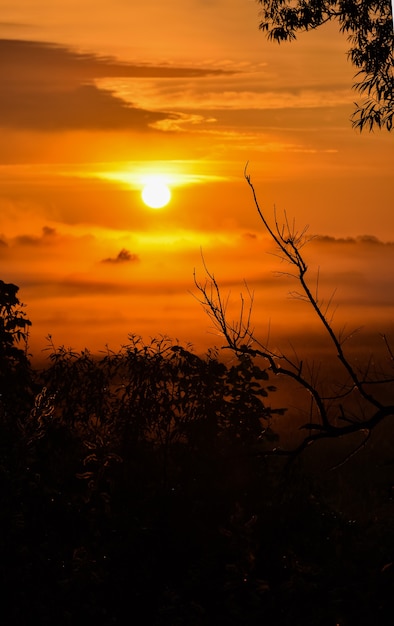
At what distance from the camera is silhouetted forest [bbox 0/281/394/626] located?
7938 millimetres

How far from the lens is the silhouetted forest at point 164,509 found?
794 cm

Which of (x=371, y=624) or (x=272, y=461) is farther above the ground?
(x=272, y=461)

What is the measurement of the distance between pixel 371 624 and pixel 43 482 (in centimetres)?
300

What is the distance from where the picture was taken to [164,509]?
10.8 meters

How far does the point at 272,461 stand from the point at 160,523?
2.62 meters

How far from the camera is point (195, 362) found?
480 inches

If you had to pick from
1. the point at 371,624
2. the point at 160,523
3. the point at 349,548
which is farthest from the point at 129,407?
the point at 371,624

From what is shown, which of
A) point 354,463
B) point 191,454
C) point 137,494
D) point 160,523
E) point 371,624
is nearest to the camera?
point 371,624

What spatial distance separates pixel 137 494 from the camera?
11.2 m

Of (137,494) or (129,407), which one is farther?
(129,407)

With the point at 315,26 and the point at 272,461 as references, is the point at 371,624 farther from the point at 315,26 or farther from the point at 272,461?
the point at 315,26

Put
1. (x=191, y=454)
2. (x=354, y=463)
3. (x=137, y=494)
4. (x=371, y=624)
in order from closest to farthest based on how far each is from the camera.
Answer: (x=371, y=624)
(x=137, y=494)
(x=191, y=454)
(x=354, y=463)

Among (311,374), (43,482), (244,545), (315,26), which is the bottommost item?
(244,545)

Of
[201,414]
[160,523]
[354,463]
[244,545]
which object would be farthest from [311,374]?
[354,463]
